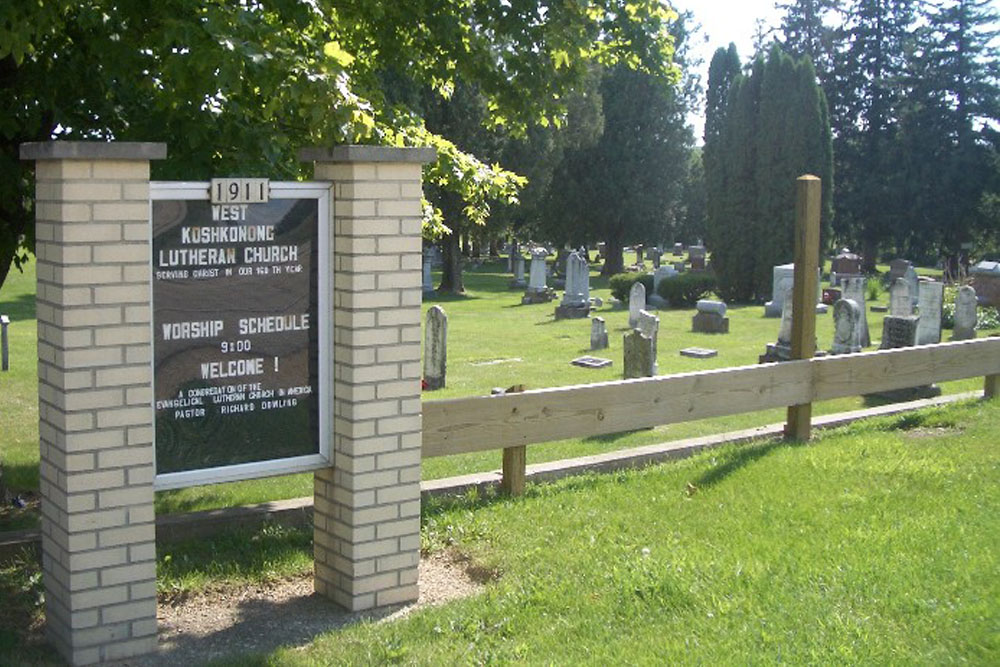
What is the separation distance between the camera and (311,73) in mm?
5992

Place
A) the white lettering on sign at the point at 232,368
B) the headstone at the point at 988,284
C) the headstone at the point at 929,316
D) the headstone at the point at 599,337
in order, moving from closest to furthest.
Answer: the white lettering on sign at the point at 232,368, the headstone at the point at 929,316, the headstone at the point at 599,337, the headstone at the point at 988,284

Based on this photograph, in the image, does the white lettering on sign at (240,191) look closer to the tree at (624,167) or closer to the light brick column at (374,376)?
the light brick column at (374,376)

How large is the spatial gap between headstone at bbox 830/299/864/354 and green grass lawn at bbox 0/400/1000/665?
7.82 meters

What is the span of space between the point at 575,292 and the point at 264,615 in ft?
79.9

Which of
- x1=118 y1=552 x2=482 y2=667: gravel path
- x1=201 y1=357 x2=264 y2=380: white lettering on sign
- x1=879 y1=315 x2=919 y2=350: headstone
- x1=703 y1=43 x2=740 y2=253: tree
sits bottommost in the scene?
x1=118 y1=552 x2=482 y2=667: gravel path

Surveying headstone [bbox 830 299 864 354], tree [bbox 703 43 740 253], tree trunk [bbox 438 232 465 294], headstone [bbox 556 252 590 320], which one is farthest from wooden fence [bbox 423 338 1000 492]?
tree [bbox 703 43 740 253]

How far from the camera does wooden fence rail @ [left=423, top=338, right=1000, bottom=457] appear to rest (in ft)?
25.0

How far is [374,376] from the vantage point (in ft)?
18.7

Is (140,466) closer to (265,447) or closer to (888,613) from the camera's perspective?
(265,447)

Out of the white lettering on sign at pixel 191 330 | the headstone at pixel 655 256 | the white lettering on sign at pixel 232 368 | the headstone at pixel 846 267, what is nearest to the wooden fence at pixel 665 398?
the white lettering on sign at pixel 232 368

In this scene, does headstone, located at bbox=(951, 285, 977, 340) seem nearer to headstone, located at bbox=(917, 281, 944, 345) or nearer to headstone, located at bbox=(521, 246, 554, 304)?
headstone, located at bbox=(917, 281, 944, 345)

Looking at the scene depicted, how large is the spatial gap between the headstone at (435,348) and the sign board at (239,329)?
11.2 metres

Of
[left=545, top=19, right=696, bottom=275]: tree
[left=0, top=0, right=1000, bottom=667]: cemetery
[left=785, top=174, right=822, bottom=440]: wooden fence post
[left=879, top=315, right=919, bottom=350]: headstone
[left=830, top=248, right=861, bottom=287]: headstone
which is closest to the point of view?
[left=0, top=0, right=1000, bottom=667]: cemetery

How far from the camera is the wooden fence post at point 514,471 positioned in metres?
7.86
